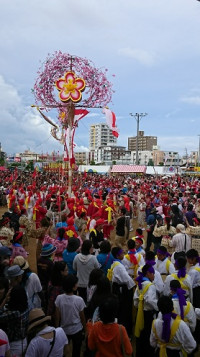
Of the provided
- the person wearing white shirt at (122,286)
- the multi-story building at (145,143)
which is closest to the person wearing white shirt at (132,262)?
the person wearing white shirt at (122,286)

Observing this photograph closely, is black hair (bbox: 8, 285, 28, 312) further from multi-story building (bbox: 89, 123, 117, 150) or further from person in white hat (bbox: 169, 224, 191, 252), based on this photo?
multi-story building (bbox: 89, 123, 117, 150)

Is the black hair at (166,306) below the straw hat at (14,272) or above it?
below

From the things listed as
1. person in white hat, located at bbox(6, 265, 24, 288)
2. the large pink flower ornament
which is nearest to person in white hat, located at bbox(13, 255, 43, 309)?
person in white hat, located at bbox(6, 265, 24, 288)

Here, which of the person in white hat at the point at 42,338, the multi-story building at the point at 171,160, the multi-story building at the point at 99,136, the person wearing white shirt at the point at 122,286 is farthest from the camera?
the multi-story building at the point at 99,136

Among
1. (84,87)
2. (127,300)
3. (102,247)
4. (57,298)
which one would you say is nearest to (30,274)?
(57,298)

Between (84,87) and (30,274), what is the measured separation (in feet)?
27.3

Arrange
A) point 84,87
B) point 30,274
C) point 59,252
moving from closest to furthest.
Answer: point 30,274, point 59,252, point 84,87

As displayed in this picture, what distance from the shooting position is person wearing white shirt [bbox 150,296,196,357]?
3.01 metres

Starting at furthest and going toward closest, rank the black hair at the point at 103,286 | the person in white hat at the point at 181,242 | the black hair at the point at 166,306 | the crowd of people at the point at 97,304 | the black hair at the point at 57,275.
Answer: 1. the person in white hat at the point at 181,242
2. the black hair at the point at 57,275
3. the black hair at the point at 103,286
4. the black hair at the point at 166,306
5. the crowd of people at the point at 97,304

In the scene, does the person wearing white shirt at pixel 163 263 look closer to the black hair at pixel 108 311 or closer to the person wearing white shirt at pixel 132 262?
the person wearing white shirt at pixel 132 262

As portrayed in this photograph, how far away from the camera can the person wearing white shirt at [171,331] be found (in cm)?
301

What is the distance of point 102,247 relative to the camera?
4648 mm

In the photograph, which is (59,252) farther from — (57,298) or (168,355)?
(168,355)

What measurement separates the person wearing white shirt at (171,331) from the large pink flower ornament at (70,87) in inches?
352
